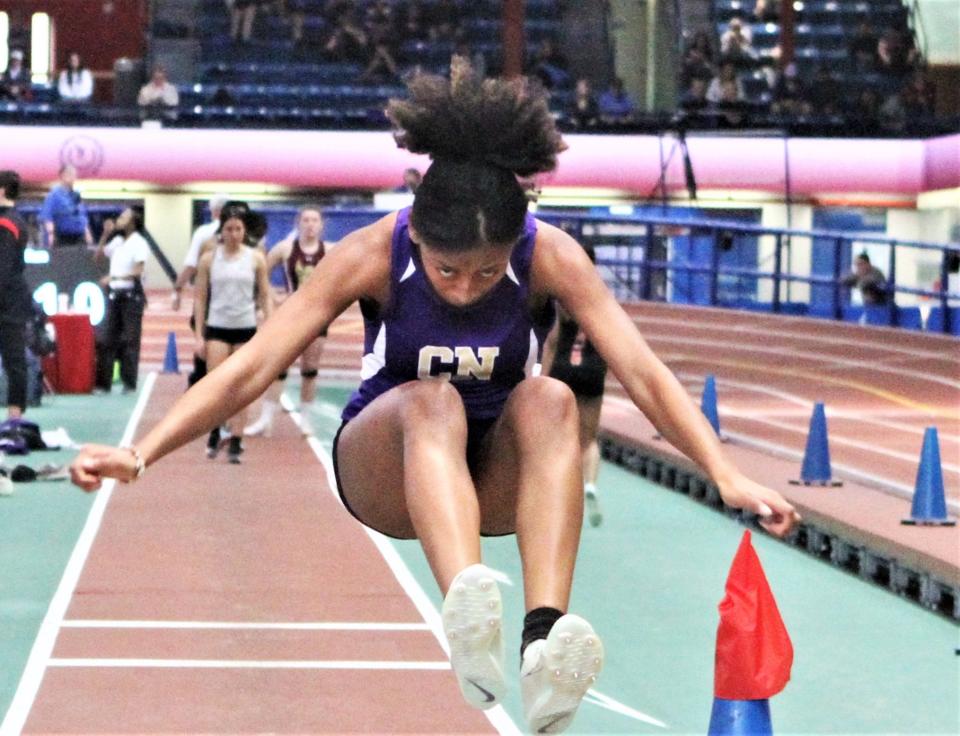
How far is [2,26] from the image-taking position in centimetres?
3606

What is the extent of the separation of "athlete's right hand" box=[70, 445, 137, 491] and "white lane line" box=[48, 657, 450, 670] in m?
4.00

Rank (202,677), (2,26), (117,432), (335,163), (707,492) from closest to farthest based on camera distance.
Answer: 1. (202,677)
2. (707,492)
3. (117,432)
4. (335,163)
5. (2,26)

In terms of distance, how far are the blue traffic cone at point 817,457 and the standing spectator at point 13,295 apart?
5608 mm

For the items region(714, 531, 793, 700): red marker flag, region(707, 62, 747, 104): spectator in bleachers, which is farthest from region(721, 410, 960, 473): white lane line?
region(707, 62, 747, 104): spectator in bleachers

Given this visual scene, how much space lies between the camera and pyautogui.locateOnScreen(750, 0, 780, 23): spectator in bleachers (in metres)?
31.1

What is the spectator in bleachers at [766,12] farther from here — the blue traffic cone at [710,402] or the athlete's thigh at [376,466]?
the athlete's thigh at [376,466]

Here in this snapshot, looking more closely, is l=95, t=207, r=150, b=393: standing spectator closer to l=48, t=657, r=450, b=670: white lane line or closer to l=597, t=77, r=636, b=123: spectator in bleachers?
l=597, t=77, r=636, b=123: spectator in bleachers

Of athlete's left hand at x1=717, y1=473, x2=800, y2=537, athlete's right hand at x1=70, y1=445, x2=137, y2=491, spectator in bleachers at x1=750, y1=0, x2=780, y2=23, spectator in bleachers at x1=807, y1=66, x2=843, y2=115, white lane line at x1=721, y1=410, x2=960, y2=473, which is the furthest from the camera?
spectator in bleachers at x1=750, y1=0, x2=780, y2=23

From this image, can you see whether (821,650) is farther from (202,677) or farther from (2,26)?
(2,26)

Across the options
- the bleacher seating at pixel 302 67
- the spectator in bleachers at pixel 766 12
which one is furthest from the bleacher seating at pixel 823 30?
the bleacher seating at pixel 302 67

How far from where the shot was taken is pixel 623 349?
4824 mm

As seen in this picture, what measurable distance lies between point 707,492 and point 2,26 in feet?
83.5

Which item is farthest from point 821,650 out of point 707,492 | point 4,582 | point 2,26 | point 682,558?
point 2,26

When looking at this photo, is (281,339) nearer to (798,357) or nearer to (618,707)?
(618,707)
